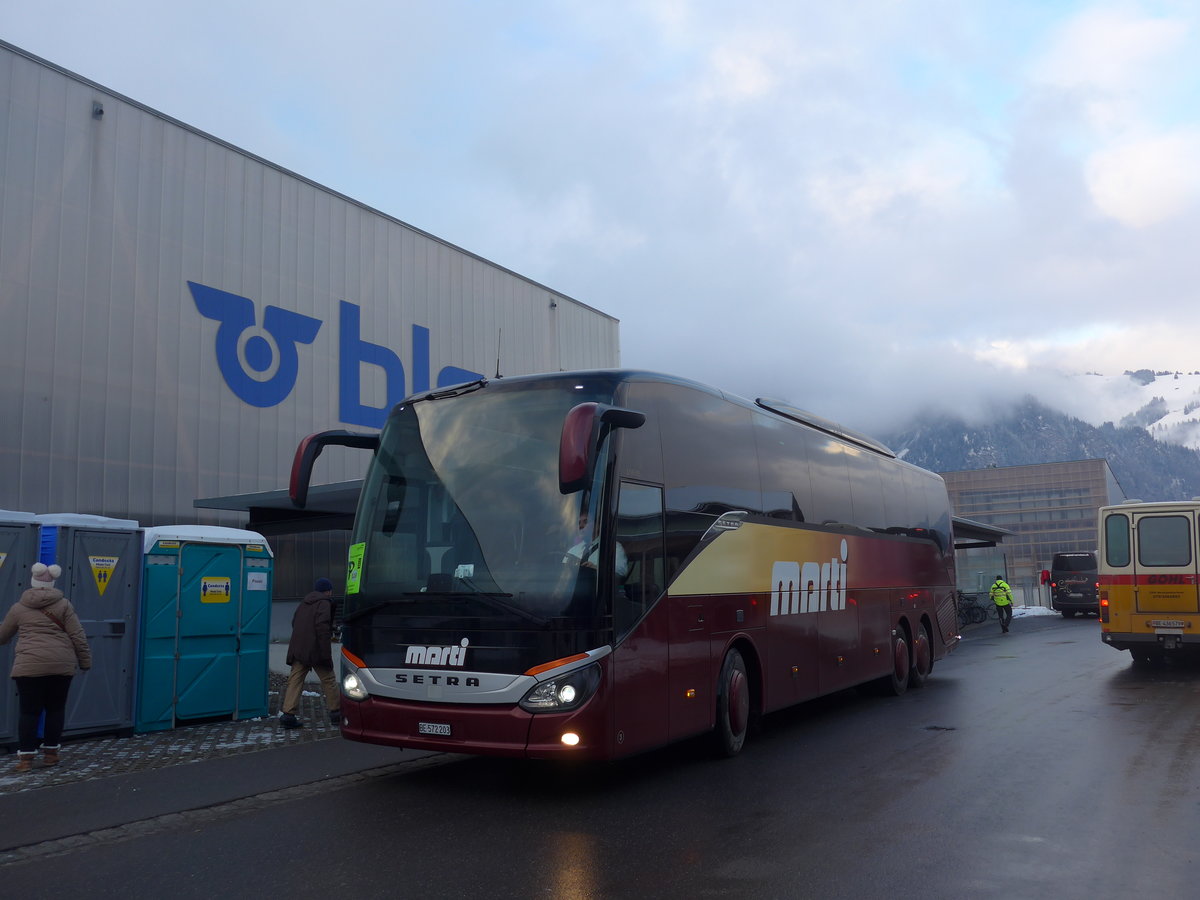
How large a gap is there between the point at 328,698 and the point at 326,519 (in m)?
8.77

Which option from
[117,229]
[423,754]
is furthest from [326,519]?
[423,754]

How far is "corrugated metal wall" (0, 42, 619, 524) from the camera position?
1692cm

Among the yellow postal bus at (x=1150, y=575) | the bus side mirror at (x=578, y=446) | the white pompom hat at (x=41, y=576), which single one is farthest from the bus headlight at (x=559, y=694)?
the yellow postal bus at (x=1150, y=575)

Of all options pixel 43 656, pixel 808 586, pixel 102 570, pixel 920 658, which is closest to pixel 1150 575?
pixel 920 658

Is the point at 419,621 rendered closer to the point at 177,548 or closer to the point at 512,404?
the point at 512,404

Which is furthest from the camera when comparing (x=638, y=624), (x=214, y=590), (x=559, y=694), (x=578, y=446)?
(x=214, y=590)

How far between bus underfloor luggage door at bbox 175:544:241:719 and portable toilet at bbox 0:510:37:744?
1682 millimetres

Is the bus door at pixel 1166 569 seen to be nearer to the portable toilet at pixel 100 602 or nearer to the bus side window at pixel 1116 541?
the bus side window at pixel 1116 541

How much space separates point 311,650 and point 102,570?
2405 millimetres

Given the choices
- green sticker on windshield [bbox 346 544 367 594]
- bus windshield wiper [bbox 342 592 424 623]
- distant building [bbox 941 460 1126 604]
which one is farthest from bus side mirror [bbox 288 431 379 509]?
distant building [bbox 941 460 1126 604]

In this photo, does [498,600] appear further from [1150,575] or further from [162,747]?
[1150,575]

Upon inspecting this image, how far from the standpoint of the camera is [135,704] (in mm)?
10906

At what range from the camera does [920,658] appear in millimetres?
15039

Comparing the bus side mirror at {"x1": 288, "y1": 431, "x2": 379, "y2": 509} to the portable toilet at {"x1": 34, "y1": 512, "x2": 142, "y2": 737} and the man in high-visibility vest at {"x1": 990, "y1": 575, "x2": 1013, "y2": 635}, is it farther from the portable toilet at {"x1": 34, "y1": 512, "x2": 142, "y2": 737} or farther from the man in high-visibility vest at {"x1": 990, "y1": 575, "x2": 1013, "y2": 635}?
the man in high-visibility vest at {"x1": 990, "y1": 575, "x2": 1013, "y2": 635}
